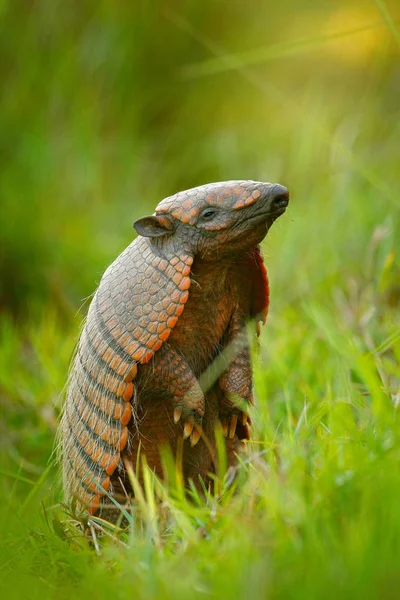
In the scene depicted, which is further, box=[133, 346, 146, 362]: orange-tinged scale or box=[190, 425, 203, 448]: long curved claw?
box=[190, 425, 203, 448]: long curved claw

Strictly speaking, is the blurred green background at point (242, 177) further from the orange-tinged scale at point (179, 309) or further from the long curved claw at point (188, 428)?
the orange-tinged scale at point (179, 309)

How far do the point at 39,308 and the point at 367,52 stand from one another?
367 centimetres

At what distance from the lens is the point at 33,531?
303 cm

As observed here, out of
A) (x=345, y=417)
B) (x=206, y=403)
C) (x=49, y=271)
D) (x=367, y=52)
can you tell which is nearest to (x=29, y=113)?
(x=49, y=271)

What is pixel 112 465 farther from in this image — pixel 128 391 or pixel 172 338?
pixel 172 338

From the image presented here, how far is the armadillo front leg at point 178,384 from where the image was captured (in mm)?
3244

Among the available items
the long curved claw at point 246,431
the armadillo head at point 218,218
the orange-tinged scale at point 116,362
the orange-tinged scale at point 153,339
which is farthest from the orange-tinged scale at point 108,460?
the armadillo head at point 218,218

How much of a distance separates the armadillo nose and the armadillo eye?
219mm

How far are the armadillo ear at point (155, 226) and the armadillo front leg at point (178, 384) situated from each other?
1.37 feet

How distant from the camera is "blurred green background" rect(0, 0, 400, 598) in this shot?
8.25 ft

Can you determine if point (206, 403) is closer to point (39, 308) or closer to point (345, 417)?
point (345, 417)

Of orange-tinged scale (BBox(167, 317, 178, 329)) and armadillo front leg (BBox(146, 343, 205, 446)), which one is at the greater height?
orange-tinged scale (BBox(167, 317, 178, 329))

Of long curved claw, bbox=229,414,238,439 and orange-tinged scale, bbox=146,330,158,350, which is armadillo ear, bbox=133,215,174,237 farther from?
long curved claw, bbox=229,414,238,439

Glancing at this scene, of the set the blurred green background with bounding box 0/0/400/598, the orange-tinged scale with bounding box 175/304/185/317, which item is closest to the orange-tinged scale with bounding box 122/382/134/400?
the orange-tinged scale with bounding box 175/304/185/317
